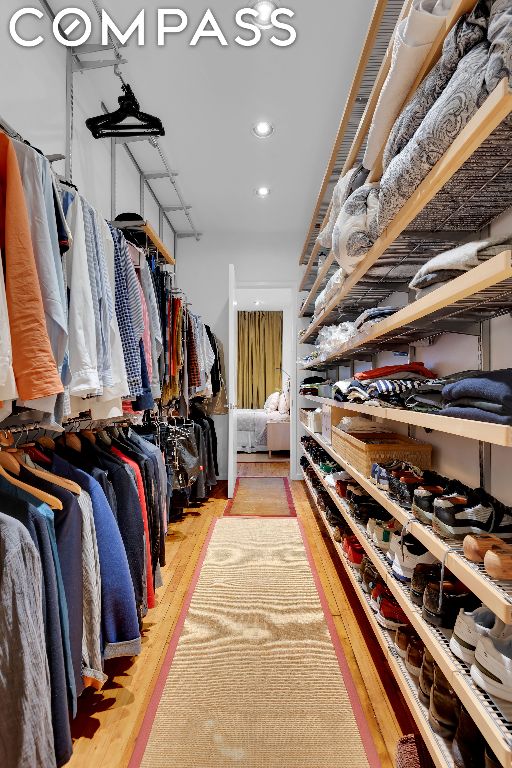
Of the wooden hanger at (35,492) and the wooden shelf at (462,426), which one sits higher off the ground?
the wooden shelf at (462,426)

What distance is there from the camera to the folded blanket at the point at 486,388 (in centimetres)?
92

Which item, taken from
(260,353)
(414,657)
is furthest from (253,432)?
(414,657)

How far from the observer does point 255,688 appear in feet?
5.65

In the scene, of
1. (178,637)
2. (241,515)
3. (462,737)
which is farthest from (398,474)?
(241,515)

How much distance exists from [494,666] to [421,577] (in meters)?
0.45

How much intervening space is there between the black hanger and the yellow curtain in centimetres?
771

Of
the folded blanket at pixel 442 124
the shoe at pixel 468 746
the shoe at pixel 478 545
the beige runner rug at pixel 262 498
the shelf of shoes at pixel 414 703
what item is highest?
the folded blanket at pixel 442 124

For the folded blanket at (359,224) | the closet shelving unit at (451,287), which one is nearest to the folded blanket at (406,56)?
the closet shelving unit at (451,287)

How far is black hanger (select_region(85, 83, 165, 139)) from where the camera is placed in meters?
2.38

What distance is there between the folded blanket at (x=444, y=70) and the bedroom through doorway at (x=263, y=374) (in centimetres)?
611

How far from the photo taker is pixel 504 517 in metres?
1.23

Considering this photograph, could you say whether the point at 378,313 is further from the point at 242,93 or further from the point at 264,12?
the point at 242,93

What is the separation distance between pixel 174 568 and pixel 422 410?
6.88 feet

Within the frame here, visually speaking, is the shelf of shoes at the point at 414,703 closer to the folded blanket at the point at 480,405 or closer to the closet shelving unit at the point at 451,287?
the closet shelving unit at the point at 451,287
